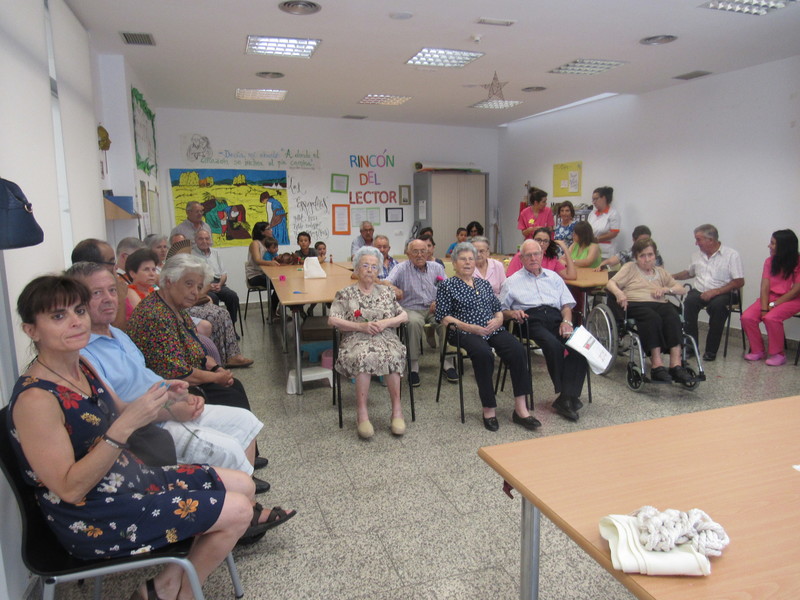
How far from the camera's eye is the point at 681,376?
3844 mm

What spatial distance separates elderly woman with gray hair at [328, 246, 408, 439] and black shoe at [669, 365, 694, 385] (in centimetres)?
207

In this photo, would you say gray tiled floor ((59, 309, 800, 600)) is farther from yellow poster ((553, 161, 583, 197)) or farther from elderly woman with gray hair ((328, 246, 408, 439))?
yellow poster ((553, 161, 583, 197))

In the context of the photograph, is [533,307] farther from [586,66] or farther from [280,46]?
[280,46]

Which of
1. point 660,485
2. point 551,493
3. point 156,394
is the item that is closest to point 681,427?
point 660,485

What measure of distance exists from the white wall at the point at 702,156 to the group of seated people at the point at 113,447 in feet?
18.2

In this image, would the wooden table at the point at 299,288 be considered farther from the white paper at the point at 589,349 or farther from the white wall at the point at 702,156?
the white wall at the point at 702,156

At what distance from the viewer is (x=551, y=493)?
1227mm

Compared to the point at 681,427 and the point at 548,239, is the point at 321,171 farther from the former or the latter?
the point at 681,427

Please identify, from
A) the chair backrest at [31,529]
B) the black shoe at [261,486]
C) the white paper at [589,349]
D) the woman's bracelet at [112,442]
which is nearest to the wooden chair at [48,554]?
the chair backrest at [31,529]

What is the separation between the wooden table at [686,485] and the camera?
37.4 inches

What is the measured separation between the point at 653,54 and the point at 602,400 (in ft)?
10.7

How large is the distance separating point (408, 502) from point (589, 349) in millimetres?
1593

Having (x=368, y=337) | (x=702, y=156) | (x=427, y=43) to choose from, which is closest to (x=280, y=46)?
(x=427, y=43)

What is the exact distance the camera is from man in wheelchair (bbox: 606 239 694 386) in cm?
393
